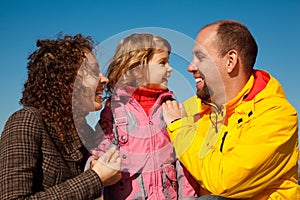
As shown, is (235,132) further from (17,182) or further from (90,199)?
(17,182)

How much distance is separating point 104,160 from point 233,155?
4.04 ft

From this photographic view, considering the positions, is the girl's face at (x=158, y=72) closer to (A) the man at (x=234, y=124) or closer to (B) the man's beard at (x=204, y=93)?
(A) the man at (x=234, y=124)

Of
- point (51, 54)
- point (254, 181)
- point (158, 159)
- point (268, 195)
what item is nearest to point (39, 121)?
point (51, 54)

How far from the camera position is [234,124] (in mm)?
4453

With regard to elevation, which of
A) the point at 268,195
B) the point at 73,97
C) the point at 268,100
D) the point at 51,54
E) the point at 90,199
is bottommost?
the point at 268,195

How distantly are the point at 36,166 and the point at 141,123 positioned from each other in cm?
119

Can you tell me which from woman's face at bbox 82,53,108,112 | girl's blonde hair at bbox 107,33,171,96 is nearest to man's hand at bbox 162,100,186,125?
girl's blonde hair at bbox 107,33,171,96

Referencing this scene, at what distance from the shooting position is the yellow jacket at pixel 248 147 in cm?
404

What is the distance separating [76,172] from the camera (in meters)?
4.01

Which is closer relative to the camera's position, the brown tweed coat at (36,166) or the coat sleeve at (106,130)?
the brown tweed coat at (36,166)

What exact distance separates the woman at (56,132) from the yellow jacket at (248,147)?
0.82 metres

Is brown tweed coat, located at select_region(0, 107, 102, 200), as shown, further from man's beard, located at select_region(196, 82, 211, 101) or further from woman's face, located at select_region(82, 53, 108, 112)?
man's beard, located at select_region(196, 82, 211, 101)

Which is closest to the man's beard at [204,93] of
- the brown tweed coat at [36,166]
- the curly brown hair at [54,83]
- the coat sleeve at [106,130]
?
the coat sleeve at [106,130]

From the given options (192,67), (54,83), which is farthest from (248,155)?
(54,83)
